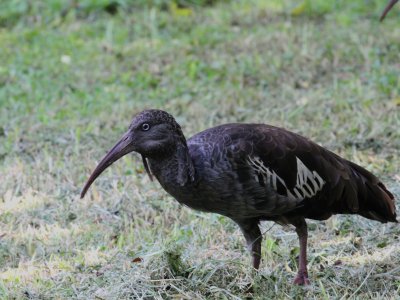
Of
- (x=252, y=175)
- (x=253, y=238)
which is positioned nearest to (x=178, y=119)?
(x=253, y=238)

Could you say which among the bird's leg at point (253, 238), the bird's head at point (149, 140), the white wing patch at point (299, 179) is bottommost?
the bird's leg at point (253, 238)

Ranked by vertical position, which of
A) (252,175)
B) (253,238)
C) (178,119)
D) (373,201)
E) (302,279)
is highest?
(252,175)

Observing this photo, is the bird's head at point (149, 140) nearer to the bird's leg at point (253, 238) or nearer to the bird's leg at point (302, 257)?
the bird's leg at point (253, 238)

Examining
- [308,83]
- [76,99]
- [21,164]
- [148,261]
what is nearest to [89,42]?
[76,99]

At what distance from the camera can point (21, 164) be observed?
24.9 ft

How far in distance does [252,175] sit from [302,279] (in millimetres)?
738

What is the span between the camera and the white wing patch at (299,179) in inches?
203

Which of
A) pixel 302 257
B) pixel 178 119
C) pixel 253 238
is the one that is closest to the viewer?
pixel 302 257

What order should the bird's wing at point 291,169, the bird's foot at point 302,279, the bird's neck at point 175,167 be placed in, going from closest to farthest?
the bird's neck at point 175,167 < the bird's wing at point 291,169 < the bird's foot at point 302,279

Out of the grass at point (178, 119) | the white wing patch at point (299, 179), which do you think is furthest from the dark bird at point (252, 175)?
the grass at point (178, 119)

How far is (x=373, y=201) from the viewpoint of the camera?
18.1 feet

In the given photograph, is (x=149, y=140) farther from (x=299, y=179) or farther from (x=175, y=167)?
(x=299, y=179)

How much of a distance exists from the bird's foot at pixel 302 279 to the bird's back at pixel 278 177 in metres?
0.38

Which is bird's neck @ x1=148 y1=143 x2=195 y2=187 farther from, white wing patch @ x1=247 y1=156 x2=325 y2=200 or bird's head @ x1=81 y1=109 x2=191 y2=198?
white wing patch @ x1=247 y1=156 x2=325 y2=200
